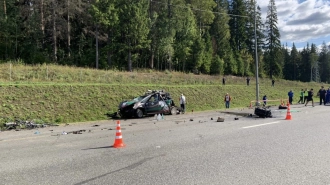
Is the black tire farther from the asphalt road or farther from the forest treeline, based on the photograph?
the forest treeline

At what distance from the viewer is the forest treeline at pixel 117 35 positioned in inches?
1435

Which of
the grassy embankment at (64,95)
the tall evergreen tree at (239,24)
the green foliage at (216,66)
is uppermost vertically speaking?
the tall evergreen tree at (239,24)

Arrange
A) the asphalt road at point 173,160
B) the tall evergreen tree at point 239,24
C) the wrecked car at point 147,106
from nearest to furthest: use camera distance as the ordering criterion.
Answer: the asphalt road at point 173,160 → the wrecked car at point 147,106 → the tall evergreen tree at point 239,24

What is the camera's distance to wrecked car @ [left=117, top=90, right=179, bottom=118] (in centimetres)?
1688

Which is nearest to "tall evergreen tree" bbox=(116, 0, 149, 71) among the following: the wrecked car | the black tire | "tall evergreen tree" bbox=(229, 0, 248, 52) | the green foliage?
the green foliage

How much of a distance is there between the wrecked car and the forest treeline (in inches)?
474

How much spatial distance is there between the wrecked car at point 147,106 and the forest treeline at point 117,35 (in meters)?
12.0

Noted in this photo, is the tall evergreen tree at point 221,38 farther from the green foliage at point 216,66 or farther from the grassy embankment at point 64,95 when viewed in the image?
the grassy embankment at point 64,95

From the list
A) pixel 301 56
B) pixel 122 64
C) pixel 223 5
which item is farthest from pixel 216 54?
pixel 301 56

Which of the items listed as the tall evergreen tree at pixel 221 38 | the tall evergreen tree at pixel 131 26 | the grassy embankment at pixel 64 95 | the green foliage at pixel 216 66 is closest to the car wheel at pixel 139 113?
the grassy embankment at pixel 64 95

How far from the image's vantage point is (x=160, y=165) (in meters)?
5.71

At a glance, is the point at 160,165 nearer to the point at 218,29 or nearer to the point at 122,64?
Result: the point at 122,64

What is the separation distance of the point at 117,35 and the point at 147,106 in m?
26.1

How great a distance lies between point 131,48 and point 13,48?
1668 cm
